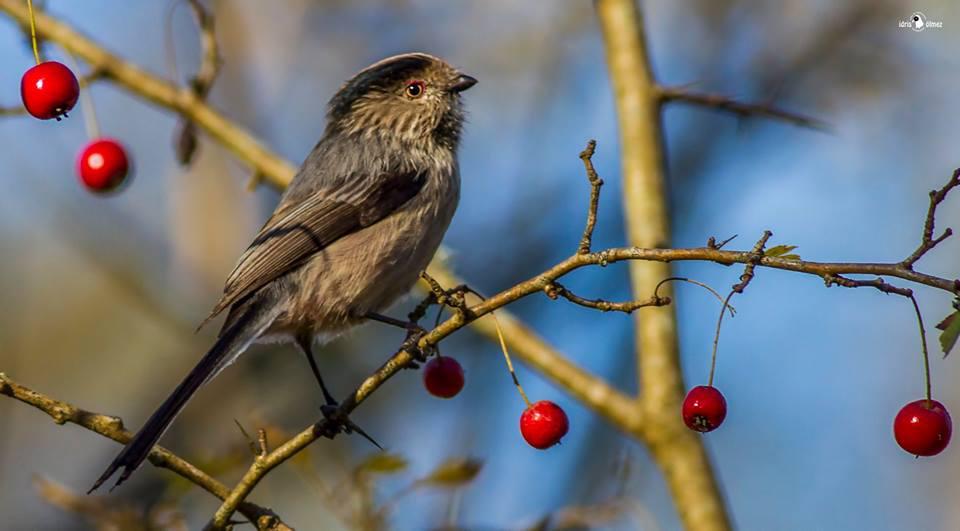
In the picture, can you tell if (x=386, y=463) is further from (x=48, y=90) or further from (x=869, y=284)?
(x=869, y=284)

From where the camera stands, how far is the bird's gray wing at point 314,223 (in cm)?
437

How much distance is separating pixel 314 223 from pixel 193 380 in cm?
114

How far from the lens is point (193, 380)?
365 centimetres

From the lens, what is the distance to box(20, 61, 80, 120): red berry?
115 inches

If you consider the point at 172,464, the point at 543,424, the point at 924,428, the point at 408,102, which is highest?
the point at 408,102

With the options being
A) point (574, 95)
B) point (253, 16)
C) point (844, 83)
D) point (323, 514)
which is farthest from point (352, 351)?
point (844, 83)

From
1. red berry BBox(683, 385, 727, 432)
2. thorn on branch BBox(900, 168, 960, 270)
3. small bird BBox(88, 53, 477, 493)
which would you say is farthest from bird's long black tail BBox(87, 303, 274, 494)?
thorn on branch BBox(900, 168, 960, 270)

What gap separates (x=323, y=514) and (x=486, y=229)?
240cm

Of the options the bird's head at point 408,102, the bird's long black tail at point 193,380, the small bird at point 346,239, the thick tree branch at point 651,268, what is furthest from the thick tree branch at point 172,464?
the bird's head at point 408,102

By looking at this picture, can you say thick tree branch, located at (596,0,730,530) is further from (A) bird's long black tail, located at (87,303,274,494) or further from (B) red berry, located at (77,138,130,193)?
(B) red berry, located at (77,138,130,193)

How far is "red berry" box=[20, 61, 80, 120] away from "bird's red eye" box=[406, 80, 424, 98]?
238 centimetres

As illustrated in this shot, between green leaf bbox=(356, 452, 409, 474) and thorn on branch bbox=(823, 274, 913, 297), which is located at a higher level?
thorn on branch bbox=(823, 274, 913, 297)

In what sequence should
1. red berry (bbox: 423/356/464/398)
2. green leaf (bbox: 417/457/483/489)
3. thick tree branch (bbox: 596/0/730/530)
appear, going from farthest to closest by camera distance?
1. thick tree branch (bbox: 596/0/730/530)
2. red berry (bbox: 423/356/464/398)
3. green leaf (bbox: 417/457/483/489)

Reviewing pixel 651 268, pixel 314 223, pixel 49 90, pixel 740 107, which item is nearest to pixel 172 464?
pixel 49 90
